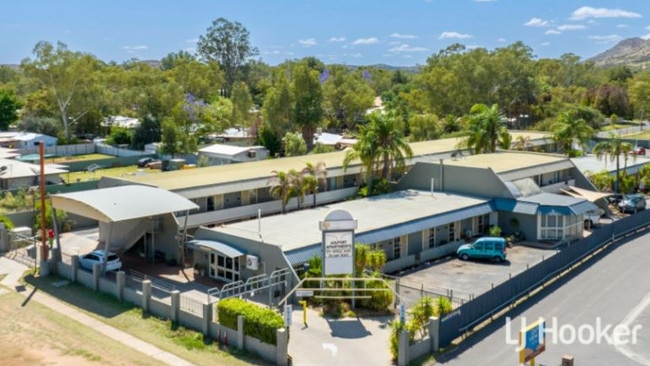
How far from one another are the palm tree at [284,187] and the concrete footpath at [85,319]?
16110 mm

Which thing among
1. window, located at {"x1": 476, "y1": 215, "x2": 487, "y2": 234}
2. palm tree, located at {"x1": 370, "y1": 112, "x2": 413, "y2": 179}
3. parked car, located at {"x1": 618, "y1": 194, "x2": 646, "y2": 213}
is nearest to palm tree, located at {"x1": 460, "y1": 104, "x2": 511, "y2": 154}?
parked car, located at {"x1": 618, "y1": 194, "x2": 646, "y2": 213}

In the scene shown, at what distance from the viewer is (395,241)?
39312 mm

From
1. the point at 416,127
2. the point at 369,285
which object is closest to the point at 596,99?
the point at 416,127

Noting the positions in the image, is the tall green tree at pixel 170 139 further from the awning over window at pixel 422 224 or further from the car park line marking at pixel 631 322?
the car park line marking at pixel 631 322

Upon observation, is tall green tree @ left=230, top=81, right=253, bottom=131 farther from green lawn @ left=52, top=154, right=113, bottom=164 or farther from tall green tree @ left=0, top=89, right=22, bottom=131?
tall green tree @ left=0, top=89, right=22, bottom=131

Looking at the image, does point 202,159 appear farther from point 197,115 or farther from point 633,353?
point 633,353

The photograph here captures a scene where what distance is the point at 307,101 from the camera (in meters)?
84.6

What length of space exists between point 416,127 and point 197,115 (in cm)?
→ 3304

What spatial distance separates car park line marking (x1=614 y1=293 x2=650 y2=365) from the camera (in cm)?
2592

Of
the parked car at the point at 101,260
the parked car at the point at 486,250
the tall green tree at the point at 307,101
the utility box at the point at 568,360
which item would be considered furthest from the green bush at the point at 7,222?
the tall green tree at the point at 307,101

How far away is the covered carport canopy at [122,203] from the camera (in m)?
Answer: 35.1

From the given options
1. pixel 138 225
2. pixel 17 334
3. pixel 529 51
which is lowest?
pixel 17 334
